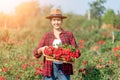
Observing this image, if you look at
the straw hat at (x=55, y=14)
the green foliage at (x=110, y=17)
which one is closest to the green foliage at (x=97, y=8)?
the green foliage at (x=110, y=17)

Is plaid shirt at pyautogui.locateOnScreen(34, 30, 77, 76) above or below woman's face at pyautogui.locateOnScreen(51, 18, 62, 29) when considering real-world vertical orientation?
below

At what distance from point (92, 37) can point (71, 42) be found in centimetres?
1319

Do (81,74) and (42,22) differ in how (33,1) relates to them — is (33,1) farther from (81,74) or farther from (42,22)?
(81,74)

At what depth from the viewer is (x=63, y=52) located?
5840 millimetres

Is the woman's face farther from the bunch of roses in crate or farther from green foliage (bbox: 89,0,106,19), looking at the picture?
Answer: green foliage (bbox: 89,0,106,19)

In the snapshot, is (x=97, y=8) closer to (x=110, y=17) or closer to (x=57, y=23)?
(x=110, y=17)

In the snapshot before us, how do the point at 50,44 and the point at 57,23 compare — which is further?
the point at 50,44

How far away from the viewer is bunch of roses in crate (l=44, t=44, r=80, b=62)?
18.8ft

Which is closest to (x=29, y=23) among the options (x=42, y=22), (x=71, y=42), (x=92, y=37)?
(x=42, y=22)

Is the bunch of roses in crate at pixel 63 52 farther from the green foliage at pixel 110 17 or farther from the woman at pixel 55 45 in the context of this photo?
the green foliage at pixel 110 17

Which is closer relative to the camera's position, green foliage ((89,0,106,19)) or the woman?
the woman

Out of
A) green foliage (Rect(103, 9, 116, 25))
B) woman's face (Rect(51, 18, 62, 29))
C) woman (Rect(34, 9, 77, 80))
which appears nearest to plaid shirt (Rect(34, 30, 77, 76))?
woman (Rect(34, 9, 77, 80))

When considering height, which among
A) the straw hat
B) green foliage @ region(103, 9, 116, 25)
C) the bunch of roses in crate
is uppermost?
the straw hat

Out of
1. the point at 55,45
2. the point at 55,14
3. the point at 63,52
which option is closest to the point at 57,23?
the point at 55,14
